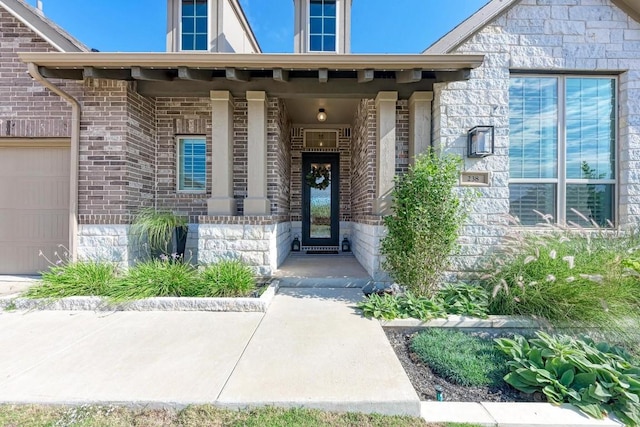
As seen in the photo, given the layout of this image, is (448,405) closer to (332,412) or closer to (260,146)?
(332,412)

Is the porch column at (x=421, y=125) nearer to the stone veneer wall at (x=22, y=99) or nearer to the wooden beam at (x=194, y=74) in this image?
the wooden beam at (x=194, y=74)

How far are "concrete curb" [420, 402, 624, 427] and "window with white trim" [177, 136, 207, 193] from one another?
496cm

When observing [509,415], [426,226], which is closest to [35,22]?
[426,226]

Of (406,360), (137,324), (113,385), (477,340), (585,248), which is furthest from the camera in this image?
(585,248)

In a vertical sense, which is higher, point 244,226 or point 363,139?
point 363,139

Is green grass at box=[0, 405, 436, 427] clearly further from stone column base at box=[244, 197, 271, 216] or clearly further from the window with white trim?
the window with white trim

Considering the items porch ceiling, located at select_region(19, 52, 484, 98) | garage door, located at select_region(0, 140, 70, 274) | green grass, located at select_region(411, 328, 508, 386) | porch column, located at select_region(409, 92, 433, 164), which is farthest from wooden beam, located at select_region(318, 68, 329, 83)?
garage door, located at select_region(0, 140, 70, 274)

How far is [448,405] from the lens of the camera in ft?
7.05

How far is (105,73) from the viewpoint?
4309 millimetres

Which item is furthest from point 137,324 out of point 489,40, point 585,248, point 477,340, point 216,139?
point 489,40

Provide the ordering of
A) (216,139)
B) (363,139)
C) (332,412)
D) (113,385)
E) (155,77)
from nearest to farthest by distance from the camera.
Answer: (332,412), (113,385), (155,77), (216,139), (363,139)

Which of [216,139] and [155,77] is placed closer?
[155,77]

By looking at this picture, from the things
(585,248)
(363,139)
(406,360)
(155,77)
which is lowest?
(406,360)

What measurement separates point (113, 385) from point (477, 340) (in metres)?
3.28
